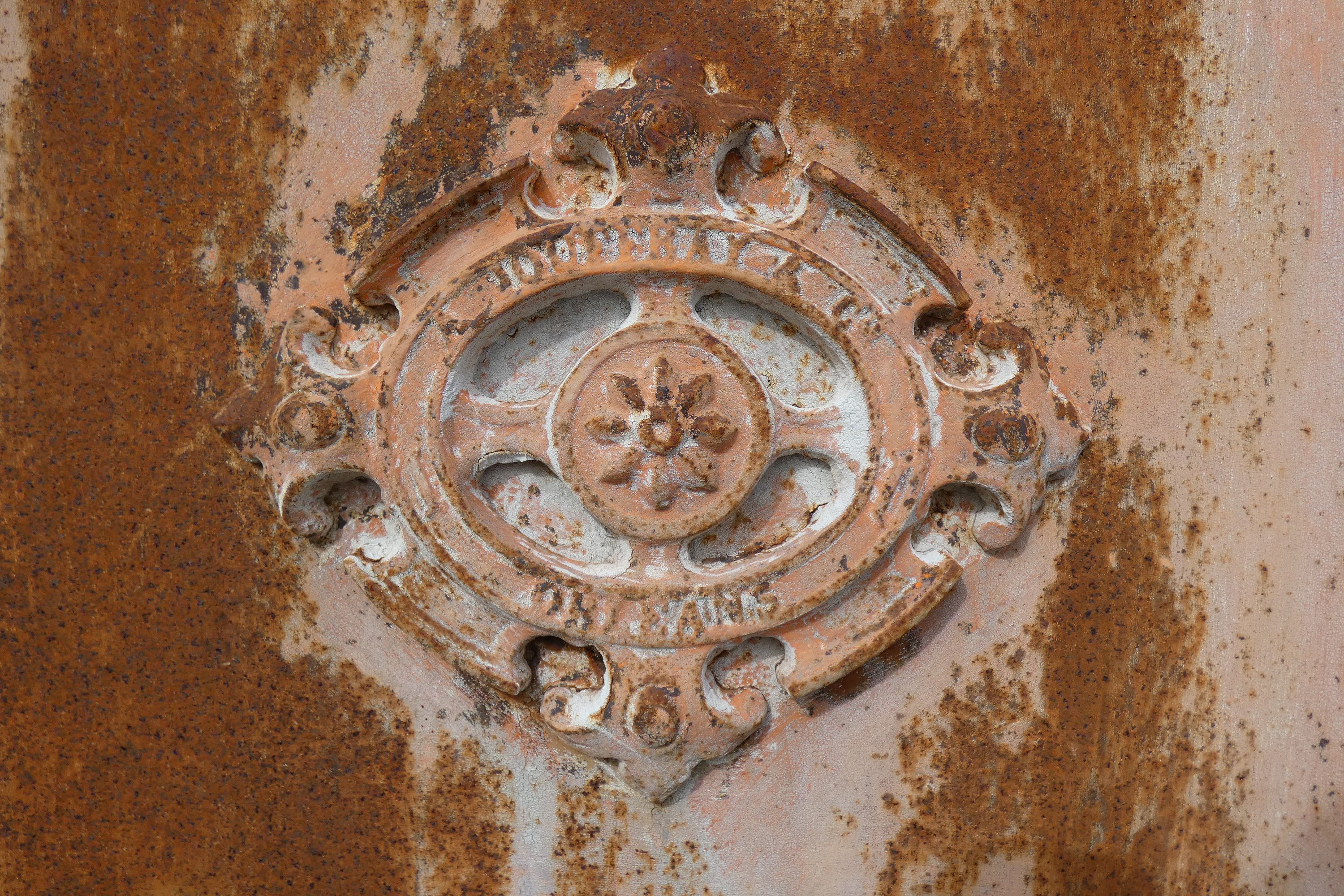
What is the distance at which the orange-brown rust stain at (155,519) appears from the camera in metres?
1.53

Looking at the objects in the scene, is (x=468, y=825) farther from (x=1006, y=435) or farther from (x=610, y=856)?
(x=1006, y=435)

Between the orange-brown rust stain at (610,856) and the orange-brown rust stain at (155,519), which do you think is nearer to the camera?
the orange-brown rust stain at (155,519)

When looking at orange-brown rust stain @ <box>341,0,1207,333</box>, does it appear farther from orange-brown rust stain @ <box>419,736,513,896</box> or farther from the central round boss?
orange-brown rust stain @ <box>419,736,513,896</box>

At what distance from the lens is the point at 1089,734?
167 centimetres

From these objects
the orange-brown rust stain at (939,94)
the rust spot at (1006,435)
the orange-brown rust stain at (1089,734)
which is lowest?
the orange-brown rust stain at (1089,734)

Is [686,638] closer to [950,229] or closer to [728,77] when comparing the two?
[950,229]

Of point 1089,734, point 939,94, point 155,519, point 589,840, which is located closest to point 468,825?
point 589,840

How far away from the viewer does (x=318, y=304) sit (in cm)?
155

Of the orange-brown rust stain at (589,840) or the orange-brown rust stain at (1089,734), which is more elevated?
the orange-brown rust stain at (1089,734)

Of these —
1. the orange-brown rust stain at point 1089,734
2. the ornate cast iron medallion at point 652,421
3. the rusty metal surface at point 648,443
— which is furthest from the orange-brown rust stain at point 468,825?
the orange-brown rust stain at point 1089,734

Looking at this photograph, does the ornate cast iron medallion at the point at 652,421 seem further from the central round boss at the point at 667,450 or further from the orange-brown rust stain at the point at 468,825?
the orange-brown rust stain at the point at 468,825

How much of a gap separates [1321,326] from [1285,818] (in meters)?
0.89

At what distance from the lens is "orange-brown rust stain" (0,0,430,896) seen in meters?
1.53

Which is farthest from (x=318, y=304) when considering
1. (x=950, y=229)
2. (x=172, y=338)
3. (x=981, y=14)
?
(x=981, y=14)
